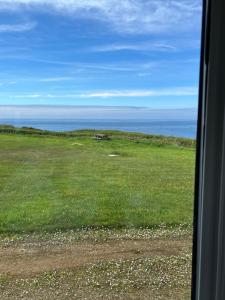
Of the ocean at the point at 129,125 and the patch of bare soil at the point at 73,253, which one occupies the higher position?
the ocean at the point at 129,125

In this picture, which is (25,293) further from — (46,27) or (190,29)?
(190,29)

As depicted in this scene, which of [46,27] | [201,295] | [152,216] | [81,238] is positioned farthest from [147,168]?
[46,27]

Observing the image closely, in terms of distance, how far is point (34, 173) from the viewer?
4.07 feet

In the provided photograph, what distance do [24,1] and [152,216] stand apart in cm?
76

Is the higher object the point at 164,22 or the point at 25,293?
the point at 164,22

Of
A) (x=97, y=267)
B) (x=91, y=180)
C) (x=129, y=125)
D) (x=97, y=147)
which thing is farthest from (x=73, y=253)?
(x=129, y=125)

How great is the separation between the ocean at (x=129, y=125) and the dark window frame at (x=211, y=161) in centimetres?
8

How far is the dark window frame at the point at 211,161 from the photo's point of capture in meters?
1.13

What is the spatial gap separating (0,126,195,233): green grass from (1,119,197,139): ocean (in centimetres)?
2

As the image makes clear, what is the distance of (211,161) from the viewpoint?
1.17 metres

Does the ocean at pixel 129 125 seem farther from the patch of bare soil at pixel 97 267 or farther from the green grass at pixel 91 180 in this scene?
the patch of bare soil at pixel 97 267

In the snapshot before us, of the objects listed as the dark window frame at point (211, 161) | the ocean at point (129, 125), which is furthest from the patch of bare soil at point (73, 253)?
the ocean at point (129, 125)

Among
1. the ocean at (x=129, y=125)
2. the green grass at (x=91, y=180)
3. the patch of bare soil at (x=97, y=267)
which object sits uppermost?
the ocean at (x=129, y=125)

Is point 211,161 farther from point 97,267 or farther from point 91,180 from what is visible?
point 97,267
